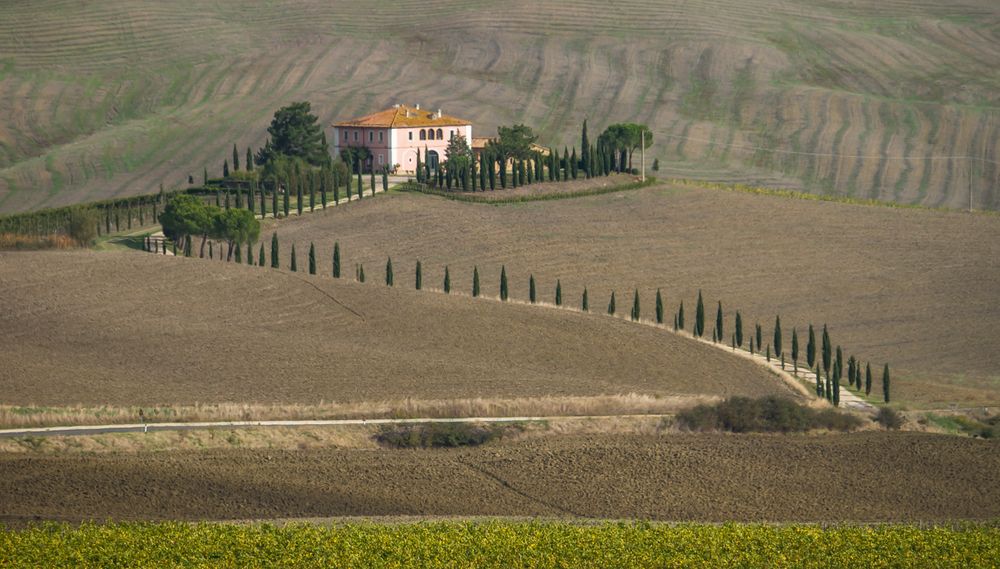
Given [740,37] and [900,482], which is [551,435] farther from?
[740,37]

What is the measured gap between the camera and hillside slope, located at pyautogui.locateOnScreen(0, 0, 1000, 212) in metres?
137

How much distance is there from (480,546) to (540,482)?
969cm

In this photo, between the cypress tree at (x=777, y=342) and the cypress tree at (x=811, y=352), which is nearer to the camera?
the cypress tree at (x=811, y=352)

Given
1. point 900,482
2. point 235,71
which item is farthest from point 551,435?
point 235,71

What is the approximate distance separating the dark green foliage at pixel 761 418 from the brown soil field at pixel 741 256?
15.0 meters

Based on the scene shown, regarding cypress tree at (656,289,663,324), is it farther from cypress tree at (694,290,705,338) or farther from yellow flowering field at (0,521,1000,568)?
yellow flowering field at (0,521,1000,568)

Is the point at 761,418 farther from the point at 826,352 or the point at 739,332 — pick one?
the point at 739,332

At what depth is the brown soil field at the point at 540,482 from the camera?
154 ft

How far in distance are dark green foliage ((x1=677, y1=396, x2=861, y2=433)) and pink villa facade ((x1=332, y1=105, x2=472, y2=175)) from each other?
59802mm

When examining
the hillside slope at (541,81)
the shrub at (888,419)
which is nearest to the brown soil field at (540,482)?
the shrub at (888,419)

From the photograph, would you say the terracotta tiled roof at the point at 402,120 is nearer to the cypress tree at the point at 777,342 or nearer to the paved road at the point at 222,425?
the cypress tree at the point at 777,342

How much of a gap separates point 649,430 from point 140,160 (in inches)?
3381

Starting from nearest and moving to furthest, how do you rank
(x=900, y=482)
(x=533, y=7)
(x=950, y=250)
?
(x=900, y=482)
(x=950, y=250)
(x=533, y=7)

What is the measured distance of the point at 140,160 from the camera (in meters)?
137
